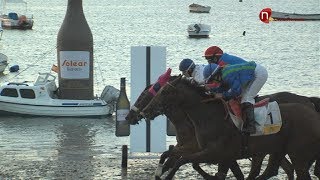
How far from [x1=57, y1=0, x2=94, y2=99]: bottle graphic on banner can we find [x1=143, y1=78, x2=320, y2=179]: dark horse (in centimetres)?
1573

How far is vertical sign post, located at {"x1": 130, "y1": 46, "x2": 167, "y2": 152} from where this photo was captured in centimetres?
1554

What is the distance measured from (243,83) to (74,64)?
16.4 meters

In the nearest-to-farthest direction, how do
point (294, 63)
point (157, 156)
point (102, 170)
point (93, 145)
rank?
point (102, 170), point (157, 156), point (93, 145), point (294, 63)

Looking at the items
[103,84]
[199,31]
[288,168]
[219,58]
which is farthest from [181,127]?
[199,31]

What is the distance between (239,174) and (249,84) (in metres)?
1.77

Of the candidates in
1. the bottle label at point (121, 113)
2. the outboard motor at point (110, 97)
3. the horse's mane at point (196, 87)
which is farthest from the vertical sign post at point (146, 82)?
the outboard motor at point (110, 97)

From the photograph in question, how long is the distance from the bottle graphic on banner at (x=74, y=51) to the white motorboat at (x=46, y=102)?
70 cm

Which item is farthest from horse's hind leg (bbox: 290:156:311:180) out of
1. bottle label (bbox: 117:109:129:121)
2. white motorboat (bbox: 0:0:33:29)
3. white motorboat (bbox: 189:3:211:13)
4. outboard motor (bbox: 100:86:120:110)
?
white motorboat (bbox: 189:3:211:13)

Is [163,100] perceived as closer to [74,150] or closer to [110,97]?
[74,150]

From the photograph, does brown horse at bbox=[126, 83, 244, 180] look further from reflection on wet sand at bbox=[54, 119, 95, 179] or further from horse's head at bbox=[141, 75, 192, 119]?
reflection on wet sand at bbox=[54, 119, 95, 179]

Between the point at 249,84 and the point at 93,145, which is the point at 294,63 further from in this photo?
the point at 249,84

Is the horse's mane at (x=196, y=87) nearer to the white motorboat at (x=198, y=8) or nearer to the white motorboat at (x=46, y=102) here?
the white motorboat at (x=46, y=102)

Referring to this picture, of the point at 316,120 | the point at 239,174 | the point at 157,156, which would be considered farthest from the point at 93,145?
the point at 316,120

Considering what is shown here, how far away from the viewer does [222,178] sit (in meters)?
12.3
